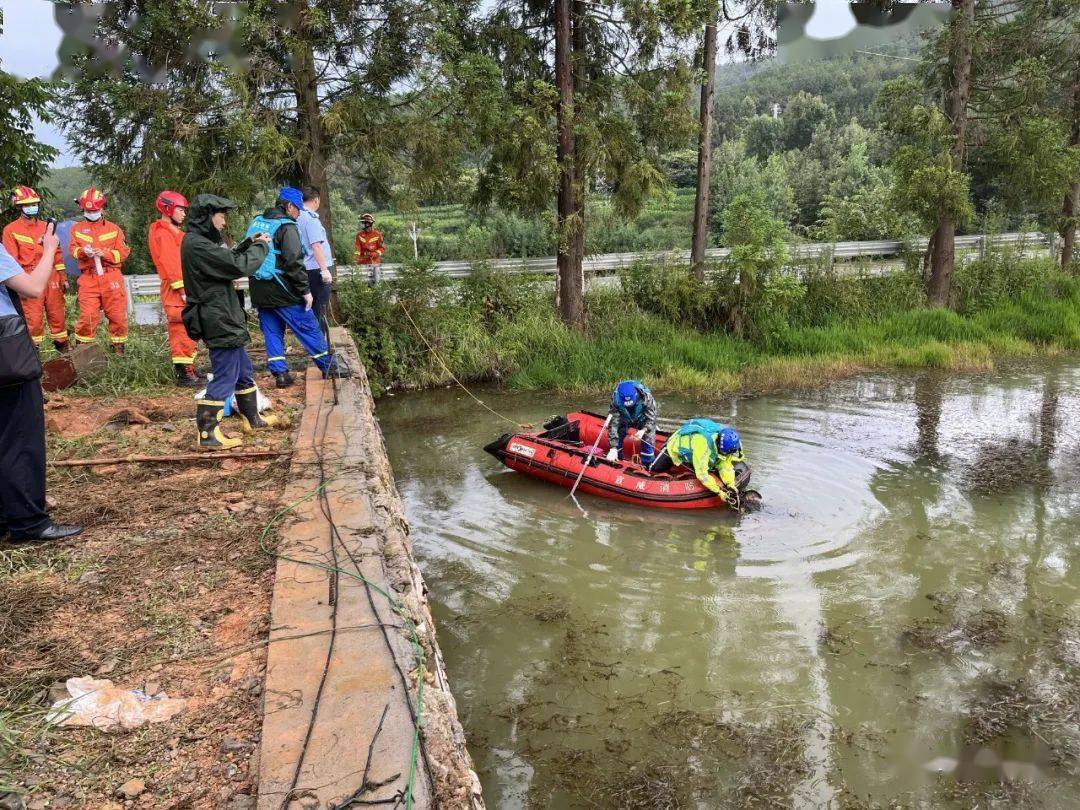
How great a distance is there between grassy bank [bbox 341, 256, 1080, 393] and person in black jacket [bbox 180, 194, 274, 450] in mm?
6175

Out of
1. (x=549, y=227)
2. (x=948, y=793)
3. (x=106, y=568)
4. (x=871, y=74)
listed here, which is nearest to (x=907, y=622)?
(x=948, y=793)

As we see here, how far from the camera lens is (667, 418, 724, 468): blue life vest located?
25.0 feet

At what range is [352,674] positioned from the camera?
282cm

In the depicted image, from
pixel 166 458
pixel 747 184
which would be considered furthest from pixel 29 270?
pixel 747 184

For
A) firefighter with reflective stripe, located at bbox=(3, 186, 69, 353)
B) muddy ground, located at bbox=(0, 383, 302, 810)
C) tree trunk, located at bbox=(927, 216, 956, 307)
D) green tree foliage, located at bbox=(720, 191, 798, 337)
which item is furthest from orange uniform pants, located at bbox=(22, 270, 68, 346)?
tree trunk, located at bbox=(927, 216, 956, 307)

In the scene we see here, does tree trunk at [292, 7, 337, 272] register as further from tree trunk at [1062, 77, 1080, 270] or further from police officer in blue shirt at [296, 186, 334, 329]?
tree trunk at [1062, 77, 1080, 270]

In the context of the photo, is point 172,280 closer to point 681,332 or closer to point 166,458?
point 166,458

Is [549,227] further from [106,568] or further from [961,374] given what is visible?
[106,568]

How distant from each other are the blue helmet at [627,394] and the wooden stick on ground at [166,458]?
3868mm

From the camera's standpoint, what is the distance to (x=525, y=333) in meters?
13.3

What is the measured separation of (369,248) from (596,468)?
817 cm

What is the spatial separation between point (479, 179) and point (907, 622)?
1034 cm

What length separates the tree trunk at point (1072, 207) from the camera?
16.5 m

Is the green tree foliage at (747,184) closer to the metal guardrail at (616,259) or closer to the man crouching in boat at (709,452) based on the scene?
the metal guardrail at (616,259)
